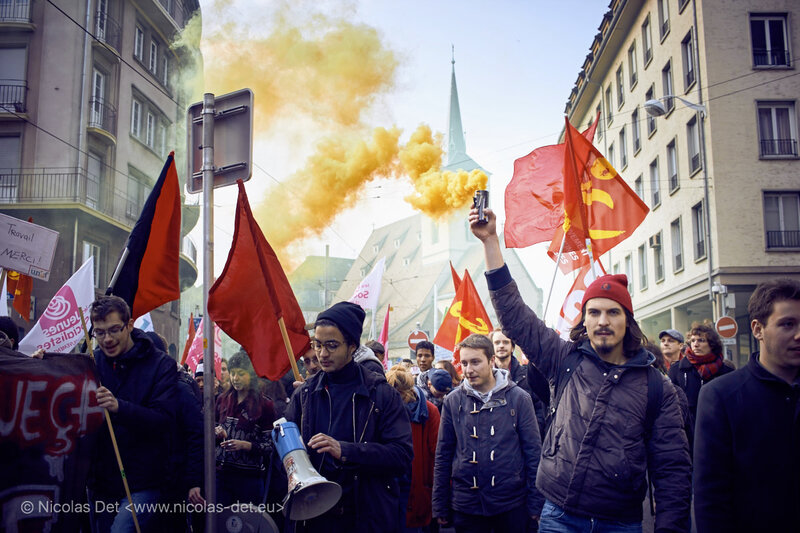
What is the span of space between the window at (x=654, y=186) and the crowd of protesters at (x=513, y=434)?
85.2 ft

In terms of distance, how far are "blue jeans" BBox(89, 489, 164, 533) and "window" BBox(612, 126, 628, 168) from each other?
32775 millimetres

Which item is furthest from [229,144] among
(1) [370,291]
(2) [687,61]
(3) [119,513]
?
(2) [687,61]

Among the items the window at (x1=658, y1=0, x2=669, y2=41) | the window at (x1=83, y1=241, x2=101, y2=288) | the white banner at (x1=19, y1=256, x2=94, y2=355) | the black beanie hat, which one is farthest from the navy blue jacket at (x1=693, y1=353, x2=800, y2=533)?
the window at (x1=658, y1=0, x2=669, y2=41)

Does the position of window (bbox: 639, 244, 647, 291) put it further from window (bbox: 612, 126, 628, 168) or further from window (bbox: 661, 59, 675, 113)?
window (bbox: 661, 59, 675, 113)

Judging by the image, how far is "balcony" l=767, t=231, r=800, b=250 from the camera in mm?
23188

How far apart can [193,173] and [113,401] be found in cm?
220

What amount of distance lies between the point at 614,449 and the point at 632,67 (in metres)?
32.5

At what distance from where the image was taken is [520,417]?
5.24 m

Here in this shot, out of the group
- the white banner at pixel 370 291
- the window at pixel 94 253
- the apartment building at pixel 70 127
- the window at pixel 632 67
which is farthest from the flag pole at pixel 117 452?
the window at pixel 632 67

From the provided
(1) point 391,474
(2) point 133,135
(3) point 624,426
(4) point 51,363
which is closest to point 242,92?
(4) point 51,363

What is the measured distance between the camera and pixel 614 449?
11.1 ft

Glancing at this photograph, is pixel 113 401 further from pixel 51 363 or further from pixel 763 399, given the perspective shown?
pixel 763 399

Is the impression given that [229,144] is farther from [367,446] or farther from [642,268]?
[642,268]

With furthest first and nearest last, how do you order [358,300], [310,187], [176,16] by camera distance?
[176,16] < [310,187] < [358,300]
